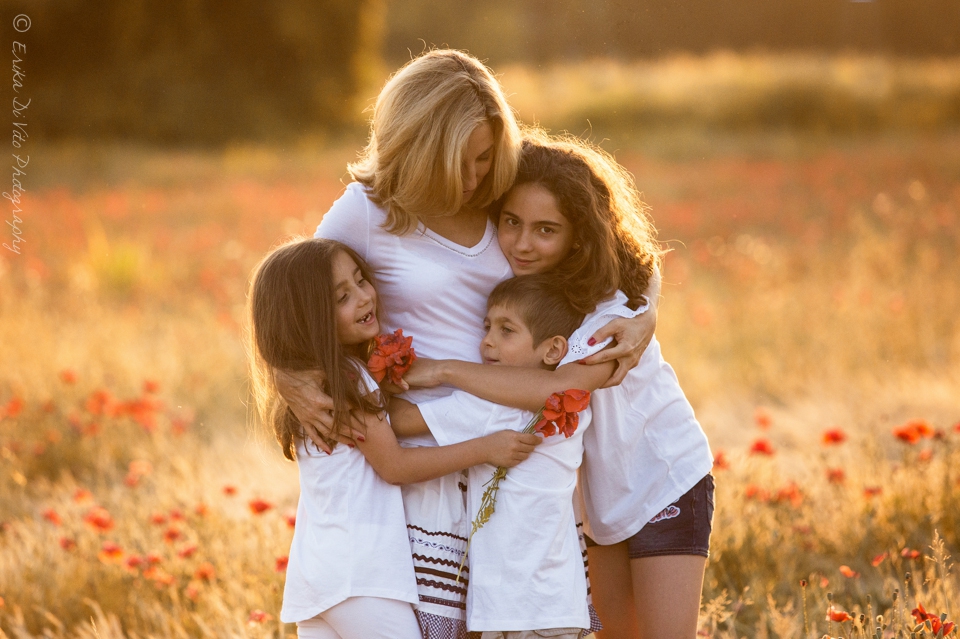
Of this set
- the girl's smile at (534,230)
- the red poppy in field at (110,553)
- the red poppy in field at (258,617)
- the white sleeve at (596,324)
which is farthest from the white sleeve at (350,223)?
Answer: the red poppy in field at (110,553)

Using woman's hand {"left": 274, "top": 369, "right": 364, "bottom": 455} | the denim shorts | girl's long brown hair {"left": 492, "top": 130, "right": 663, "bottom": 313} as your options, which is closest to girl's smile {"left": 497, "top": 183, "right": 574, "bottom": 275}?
girl's long brown hair {"left": 492, "top": 130, "right": 663, "bottom": 313}

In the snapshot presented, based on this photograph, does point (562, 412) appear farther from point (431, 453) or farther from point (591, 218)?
point (591, 218)

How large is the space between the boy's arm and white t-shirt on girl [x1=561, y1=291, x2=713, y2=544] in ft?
0.62

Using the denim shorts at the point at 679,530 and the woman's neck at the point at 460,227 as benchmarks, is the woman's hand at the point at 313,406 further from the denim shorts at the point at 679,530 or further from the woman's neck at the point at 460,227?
the denim shorts at the point at 679,530

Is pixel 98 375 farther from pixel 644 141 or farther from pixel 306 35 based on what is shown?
pixel 306 35

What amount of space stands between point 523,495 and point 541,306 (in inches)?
21.9

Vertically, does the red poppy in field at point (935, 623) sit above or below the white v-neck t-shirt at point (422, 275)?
below

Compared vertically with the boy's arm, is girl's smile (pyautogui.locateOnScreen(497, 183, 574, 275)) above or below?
above

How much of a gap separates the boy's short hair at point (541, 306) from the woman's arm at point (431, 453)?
0.33m

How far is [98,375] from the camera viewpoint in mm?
5977

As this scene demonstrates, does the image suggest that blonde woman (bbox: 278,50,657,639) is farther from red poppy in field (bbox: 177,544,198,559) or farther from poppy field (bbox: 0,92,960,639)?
red poppy in field (bbox: 177,544,198,559)

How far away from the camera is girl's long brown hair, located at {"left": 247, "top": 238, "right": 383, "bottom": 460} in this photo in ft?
7.88

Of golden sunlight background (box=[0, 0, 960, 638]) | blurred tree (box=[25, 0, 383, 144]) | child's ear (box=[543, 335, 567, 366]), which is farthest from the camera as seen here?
blurred tree (box=[25, 0, 383, 144])

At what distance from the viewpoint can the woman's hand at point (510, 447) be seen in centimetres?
236
